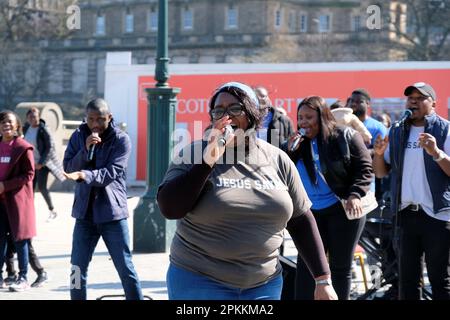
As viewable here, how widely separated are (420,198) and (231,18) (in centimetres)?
9475

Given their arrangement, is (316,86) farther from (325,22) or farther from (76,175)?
(325,22)

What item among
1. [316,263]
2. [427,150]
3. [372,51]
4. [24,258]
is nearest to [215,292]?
[316,263]

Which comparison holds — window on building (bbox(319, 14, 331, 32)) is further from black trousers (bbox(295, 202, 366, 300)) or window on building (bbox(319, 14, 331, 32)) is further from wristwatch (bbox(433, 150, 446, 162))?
wristwatch (bbox(433, 150, 446, 162))

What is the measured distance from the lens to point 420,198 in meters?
6.56

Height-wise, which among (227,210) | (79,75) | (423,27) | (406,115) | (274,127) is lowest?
(79,75)

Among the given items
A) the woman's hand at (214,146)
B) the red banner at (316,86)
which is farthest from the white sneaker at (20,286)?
the red banner at (316,86)

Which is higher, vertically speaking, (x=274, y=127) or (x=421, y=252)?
(x=274, y=127)

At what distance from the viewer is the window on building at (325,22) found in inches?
3939

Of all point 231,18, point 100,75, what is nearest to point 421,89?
point 100,75

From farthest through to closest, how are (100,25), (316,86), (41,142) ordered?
(100,25)
(316,86)
(41,142)

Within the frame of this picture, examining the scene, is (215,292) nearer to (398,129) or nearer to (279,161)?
(279,161)

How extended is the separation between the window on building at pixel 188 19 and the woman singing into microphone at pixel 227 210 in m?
96.5

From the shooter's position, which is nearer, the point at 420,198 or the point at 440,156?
the point at 440,156

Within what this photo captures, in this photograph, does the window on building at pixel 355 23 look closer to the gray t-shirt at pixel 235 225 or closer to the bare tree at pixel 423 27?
the bare tree at pixel 423 27
